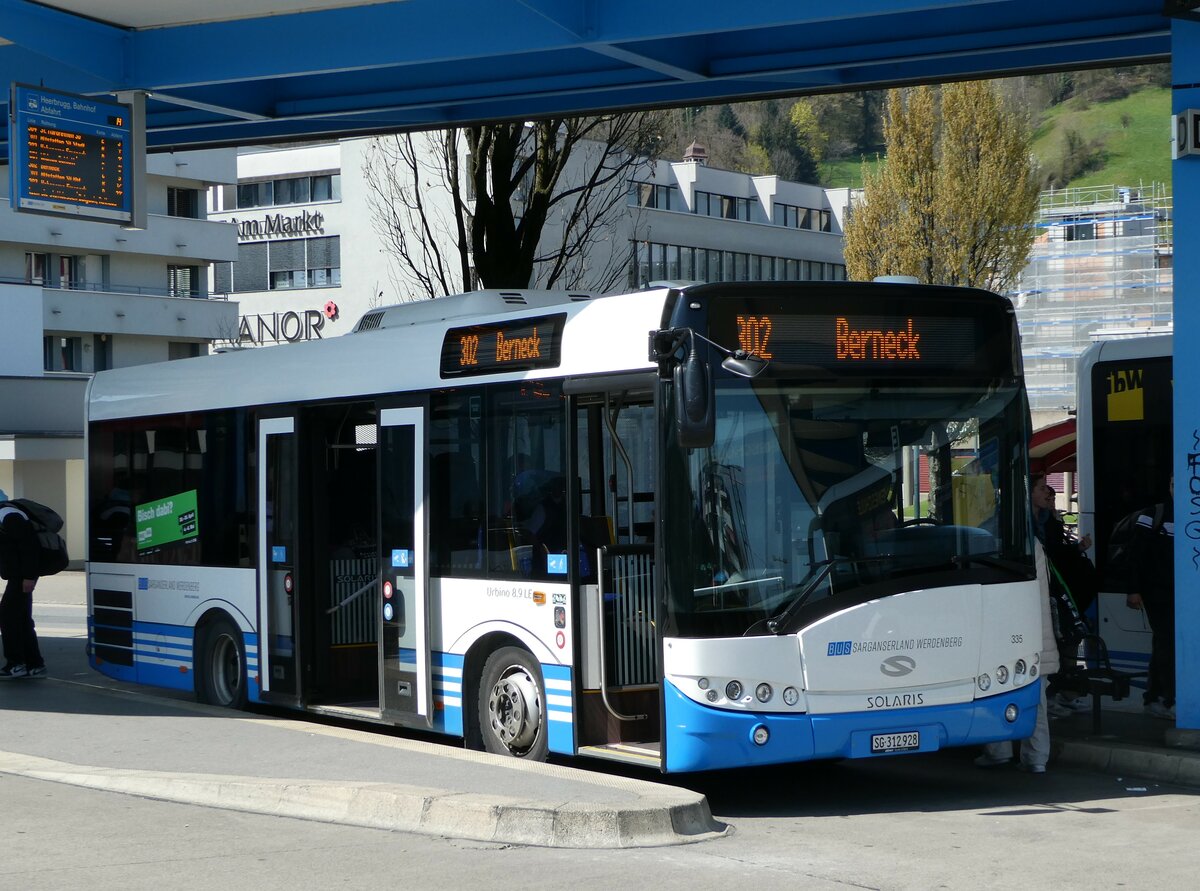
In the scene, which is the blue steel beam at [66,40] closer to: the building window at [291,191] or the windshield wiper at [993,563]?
the windshield wiper at [993,563]

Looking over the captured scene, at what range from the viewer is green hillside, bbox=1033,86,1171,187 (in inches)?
6156

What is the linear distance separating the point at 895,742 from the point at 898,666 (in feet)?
1.39

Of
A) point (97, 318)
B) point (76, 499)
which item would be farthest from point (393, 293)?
point (76, 499)

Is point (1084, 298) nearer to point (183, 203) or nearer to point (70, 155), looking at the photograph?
point (183, 203)

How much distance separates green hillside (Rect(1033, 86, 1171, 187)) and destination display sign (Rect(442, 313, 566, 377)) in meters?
150

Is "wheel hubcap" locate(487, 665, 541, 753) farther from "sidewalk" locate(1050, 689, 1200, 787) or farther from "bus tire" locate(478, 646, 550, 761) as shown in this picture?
"sidewalk" locate(1050, 689, 1200, 787)

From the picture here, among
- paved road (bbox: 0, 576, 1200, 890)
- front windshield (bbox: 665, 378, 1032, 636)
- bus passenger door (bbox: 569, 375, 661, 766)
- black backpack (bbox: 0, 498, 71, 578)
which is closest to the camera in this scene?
paved road (bbox: 0, 576, 1200, 890)

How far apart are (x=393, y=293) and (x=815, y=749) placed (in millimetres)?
57165

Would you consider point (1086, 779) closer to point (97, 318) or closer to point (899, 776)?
point (899, 776)

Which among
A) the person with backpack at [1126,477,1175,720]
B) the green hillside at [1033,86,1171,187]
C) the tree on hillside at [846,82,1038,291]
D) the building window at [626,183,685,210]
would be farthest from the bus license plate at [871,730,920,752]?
the green hillside at [1033,86,1171,187]

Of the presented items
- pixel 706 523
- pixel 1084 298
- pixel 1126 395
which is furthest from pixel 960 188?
pixel 706 523

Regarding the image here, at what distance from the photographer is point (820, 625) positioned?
897 cm

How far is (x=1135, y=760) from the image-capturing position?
10.8m

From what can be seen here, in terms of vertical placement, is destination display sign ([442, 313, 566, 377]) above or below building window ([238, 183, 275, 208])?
below
